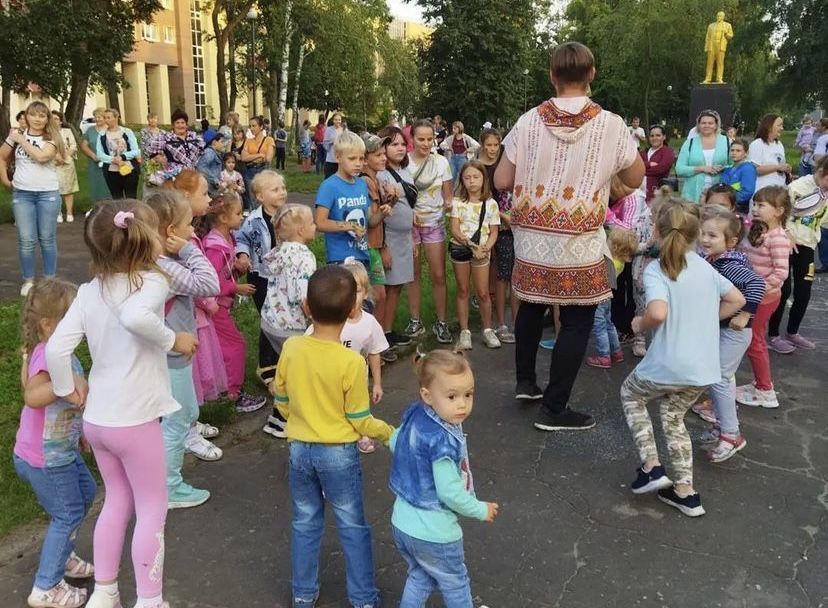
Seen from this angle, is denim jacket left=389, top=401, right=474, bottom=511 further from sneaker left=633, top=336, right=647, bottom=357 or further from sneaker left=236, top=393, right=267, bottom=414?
sneaker left=633, top=336, right=647, bottom=357

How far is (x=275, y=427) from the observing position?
4.55 meters

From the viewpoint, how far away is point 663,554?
10.6 ft

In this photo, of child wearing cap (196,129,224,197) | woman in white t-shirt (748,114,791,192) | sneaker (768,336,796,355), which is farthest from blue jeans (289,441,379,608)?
woman in white t-shirt (748,114,791,192)

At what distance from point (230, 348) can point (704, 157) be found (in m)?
6.06

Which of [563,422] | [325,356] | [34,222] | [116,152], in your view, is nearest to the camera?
[325,356]

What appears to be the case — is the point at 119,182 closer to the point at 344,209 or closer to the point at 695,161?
the point at 344,209

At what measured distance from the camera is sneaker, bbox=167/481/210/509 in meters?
3.64

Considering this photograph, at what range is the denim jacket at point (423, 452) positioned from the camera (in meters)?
2.39

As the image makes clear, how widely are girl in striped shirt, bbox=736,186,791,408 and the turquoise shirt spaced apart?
3.31 metres

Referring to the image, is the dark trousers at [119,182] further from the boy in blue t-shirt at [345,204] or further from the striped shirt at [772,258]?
the striped shirt at [772,258]

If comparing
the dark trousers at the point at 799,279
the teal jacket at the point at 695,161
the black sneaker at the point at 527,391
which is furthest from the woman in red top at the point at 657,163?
the black sneaker at the point at 527,391

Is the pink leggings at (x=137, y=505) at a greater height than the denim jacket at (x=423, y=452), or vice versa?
the denim jacket at (x=423, y=452)

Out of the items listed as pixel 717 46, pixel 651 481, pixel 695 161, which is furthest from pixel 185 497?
pixel 717 46

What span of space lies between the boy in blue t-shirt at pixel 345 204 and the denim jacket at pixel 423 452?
8.87 ft
